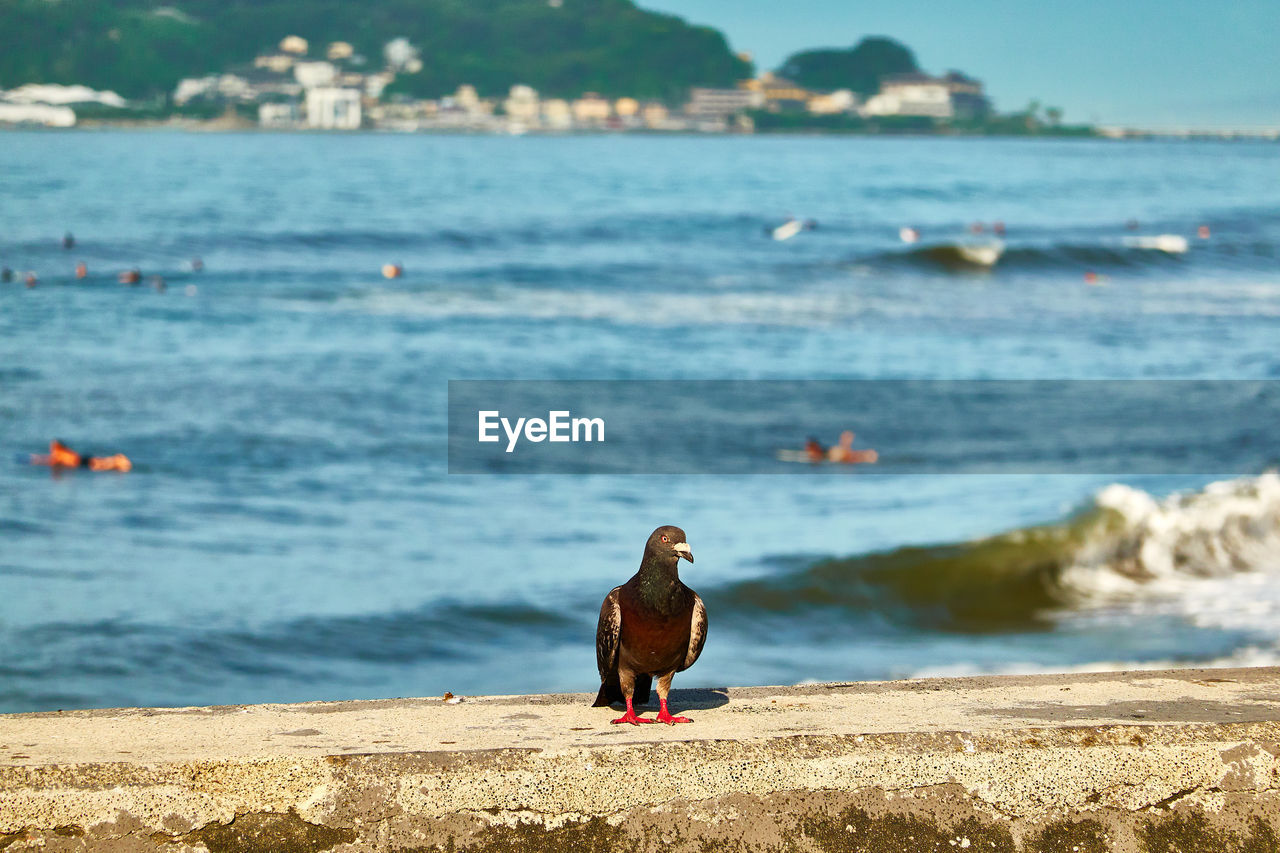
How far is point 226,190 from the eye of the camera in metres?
39.2

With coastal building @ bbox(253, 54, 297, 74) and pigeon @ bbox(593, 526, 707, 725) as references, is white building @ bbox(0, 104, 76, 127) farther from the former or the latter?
pigeon @ bbox(593, 526, 707, 725)

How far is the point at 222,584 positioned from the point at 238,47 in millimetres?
56332

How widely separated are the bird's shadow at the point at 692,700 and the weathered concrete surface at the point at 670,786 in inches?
11.7

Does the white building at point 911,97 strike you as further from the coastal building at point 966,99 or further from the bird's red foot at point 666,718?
the bird's red foot at point 666,718

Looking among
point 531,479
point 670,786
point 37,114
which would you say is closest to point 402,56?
Answer: point 37,114

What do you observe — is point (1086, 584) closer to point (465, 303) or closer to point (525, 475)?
point (525, 475)

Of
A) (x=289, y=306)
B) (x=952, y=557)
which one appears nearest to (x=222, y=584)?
(x=952, y=557)

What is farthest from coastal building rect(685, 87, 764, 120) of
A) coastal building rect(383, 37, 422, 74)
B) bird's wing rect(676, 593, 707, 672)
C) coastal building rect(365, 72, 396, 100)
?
bird's wing rect(676, 593, 707, 672)

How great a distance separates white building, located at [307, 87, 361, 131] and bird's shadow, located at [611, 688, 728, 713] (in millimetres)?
68806

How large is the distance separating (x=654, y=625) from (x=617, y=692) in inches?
11.2

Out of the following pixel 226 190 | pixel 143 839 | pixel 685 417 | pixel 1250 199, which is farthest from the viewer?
pixel 1250 199

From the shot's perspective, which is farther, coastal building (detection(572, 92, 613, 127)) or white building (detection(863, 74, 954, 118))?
white building (detection(863, 74, 954, 118))

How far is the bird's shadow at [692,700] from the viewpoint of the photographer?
2.78 m

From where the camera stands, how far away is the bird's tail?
8.73ft
